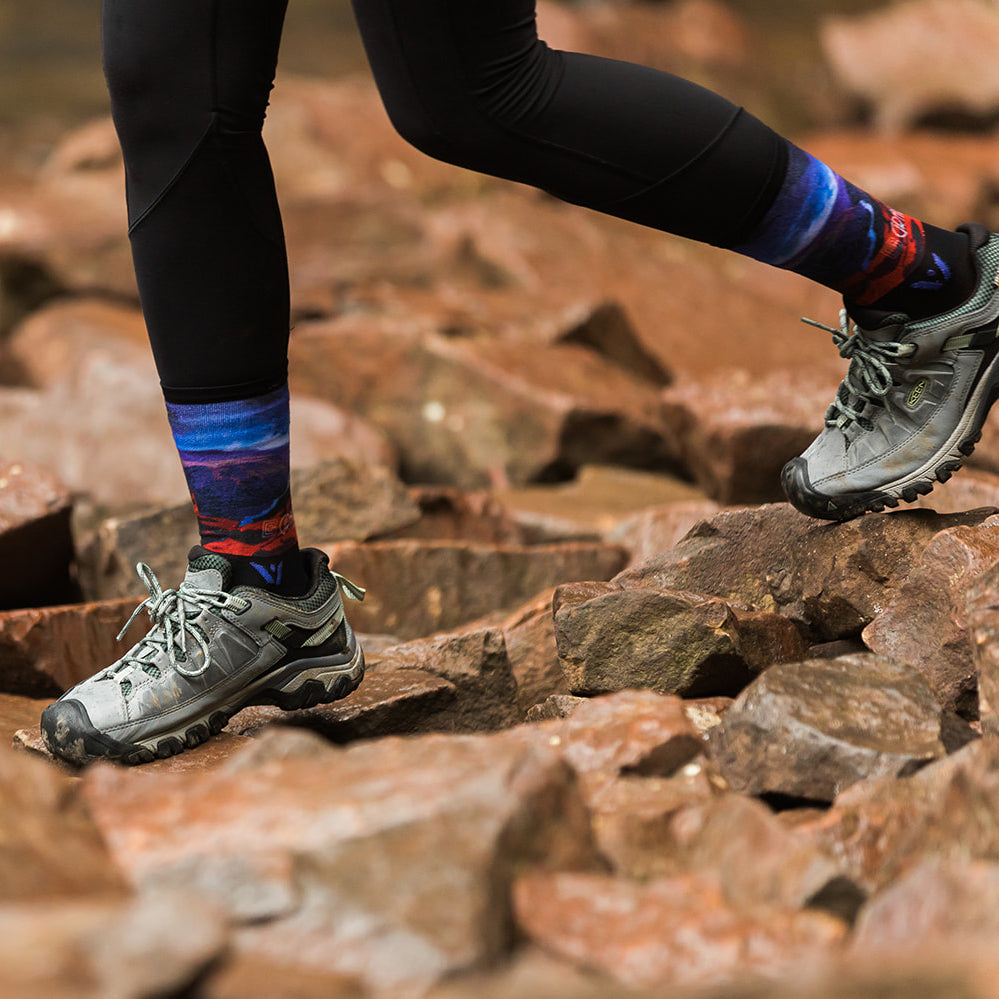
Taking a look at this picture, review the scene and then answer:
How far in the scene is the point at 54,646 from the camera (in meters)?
1.97

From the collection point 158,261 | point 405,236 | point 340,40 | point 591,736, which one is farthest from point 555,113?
point 340,40

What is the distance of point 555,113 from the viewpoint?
1282 millimetres

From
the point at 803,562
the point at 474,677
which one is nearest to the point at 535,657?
the point at 474,677

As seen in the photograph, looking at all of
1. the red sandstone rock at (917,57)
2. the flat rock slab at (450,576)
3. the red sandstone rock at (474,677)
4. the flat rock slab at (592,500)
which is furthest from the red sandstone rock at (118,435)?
the red sandstone rock at (917,57)

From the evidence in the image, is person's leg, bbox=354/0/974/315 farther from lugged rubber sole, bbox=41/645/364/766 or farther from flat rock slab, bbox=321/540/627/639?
flat rock slab, bbox=321/540/627/639

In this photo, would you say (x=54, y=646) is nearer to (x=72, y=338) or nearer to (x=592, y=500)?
(x=592, y=500)

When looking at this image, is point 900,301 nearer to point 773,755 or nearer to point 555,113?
point 555,113

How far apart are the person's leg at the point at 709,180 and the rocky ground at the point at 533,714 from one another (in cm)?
20

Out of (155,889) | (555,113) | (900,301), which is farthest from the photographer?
(900,301)

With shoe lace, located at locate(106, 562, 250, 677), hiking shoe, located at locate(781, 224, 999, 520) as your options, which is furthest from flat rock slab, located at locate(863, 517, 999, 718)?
shoe lace, located at locate(106, 562, 250, 677)

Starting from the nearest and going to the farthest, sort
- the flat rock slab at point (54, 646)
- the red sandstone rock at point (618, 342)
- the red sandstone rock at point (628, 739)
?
the red sandstone rock at point (628, 739) → the flat rock slab at point (54, 646) → the red sandstone rock at point (618, 342)

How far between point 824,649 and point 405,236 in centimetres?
392

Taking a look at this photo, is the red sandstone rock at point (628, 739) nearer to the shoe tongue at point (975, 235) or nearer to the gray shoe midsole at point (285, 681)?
the gray shoe midsole at point (285, 681)

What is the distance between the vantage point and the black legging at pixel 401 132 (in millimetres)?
1264
